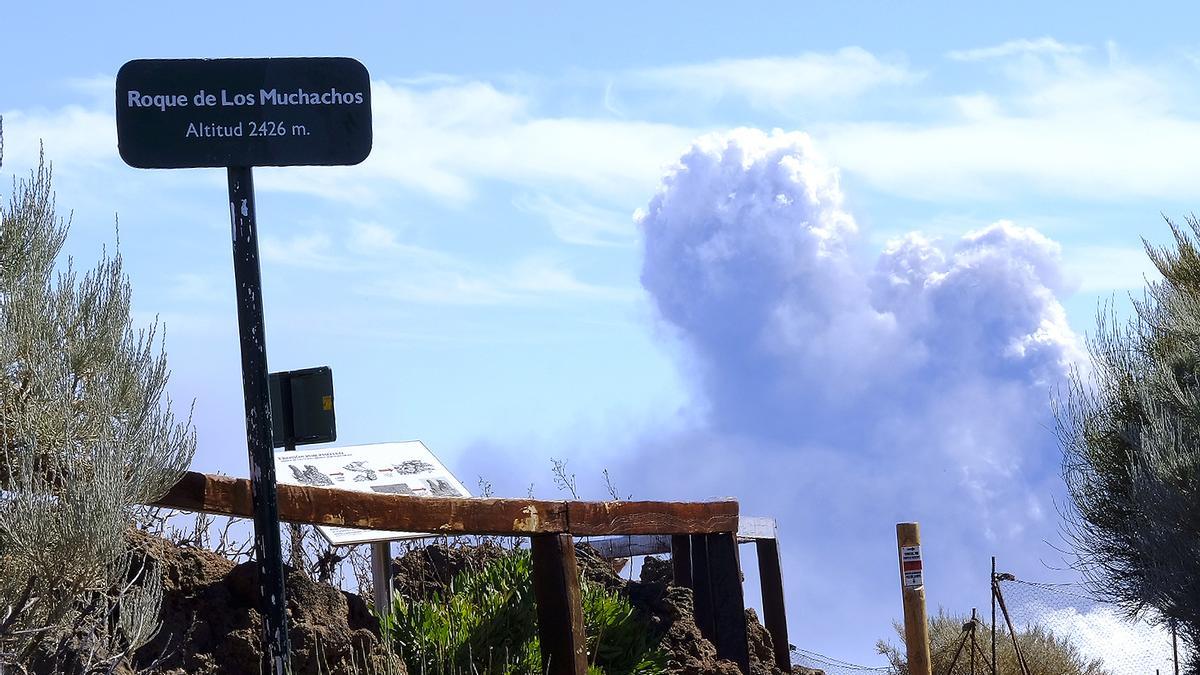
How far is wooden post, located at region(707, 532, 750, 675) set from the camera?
9.75m

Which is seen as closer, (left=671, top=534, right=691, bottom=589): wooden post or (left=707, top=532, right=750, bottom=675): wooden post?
(left=707, top=532, right=750, bottom=675): wooden post

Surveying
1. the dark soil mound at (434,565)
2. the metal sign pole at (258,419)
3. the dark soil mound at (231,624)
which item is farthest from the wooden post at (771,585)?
the metal sign pole at (258,419)

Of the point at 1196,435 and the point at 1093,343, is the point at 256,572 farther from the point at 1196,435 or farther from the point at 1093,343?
the point at 1093,343

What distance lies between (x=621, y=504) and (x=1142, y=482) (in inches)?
202

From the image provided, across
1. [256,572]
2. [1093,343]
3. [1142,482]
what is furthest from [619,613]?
[1093,343]

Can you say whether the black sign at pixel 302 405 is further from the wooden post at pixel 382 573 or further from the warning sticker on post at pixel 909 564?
the warning sticker on post at pixel 909 564

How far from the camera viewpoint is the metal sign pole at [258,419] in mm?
6785

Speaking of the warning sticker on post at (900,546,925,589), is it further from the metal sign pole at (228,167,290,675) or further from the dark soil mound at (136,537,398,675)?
the metal sign pole at (228,167,290,675)

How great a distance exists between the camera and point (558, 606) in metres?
7.93

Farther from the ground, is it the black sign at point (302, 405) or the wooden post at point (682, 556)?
the black sign at point (302, 405)

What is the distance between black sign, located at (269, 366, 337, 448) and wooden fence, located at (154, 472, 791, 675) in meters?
0.47

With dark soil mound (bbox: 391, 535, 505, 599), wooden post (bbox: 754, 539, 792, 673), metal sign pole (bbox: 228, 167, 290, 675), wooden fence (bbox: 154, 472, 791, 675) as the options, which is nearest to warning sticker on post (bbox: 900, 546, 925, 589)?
wooden post (bbox: 754, 539, 792, 673)

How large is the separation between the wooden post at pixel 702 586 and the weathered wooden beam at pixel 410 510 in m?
0.90

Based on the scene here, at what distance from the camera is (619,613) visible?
349 inches
